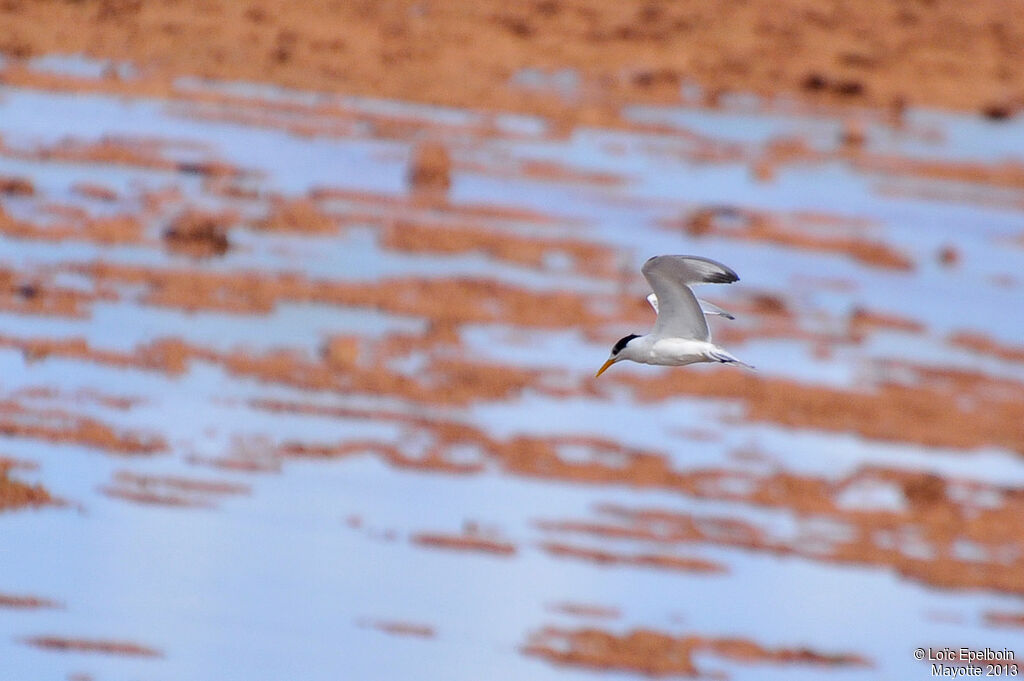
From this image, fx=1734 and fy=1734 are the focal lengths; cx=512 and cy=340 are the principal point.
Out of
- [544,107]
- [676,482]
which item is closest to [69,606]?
[676,482]

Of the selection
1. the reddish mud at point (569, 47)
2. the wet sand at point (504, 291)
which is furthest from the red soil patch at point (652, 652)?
the reddish mud at point (569, 47)

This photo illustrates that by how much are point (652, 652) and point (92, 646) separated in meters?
2.83

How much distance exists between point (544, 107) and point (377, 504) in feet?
22.7

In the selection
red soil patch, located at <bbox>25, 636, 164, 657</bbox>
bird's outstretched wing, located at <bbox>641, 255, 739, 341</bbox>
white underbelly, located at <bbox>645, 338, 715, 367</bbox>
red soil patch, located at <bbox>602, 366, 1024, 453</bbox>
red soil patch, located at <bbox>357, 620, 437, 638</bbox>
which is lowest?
red soil patch, located at <bbox>25, 636, 164, 657</bbox>

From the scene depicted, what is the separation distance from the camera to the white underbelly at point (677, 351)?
4.57 meters

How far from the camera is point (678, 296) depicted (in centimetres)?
479

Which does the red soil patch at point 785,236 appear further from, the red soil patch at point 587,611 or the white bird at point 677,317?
the white bird at point 677,317

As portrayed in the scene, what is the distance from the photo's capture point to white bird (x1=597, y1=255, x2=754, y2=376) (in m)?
4.57

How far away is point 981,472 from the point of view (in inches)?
458

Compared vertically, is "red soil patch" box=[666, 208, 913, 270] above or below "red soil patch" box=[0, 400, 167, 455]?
above

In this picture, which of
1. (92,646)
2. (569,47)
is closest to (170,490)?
(92,646)

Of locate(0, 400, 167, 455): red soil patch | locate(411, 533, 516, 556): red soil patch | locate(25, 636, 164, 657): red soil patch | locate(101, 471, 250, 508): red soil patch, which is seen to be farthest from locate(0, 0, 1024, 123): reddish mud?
locate(25, 636, 164, 657): red soil patch

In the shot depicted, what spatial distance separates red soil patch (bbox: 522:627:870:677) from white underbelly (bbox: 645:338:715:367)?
177 inches

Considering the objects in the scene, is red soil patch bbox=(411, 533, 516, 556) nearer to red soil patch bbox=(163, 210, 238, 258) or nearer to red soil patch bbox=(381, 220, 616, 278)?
red soil patch bbox=(381, 220, 616, 278)
